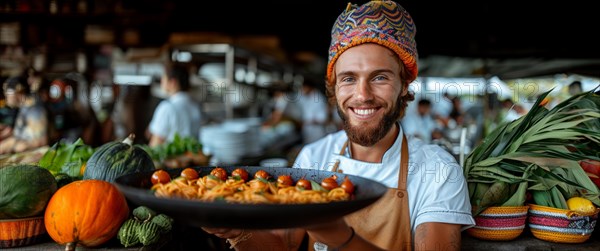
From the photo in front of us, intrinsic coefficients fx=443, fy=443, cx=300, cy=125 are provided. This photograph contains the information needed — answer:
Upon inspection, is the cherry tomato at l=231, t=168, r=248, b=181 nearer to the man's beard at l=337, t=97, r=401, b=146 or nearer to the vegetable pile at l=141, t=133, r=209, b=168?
the man's beard at l=337, t=97, r=401, b=146

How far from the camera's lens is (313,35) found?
9414 millimetres

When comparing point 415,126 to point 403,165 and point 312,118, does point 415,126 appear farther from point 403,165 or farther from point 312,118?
point 403,165

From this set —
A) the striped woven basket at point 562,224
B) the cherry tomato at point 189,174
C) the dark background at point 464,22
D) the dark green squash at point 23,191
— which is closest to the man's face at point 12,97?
the dark background at point 464,22

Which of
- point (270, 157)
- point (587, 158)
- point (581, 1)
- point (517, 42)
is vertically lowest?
point (270, 157)

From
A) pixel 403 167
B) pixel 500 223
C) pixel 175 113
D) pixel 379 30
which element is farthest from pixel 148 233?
pixel 175 113

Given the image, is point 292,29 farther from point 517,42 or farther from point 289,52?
point 517,42

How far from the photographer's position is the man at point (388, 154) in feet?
5.82

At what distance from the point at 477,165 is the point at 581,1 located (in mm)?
4795

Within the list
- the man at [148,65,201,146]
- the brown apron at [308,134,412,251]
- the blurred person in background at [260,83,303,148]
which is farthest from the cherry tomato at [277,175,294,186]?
the blurred person in background at [260,83,303,148]

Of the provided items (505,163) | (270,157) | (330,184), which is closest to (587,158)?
(505,163)

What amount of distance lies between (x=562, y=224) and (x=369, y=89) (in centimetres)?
109

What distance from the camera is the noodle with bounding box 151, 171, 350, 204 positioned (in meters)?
1.31

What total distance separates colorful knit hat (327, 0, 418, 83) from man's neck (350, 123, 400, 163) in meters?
0.30

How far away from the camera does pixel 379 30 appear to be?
1799mm
